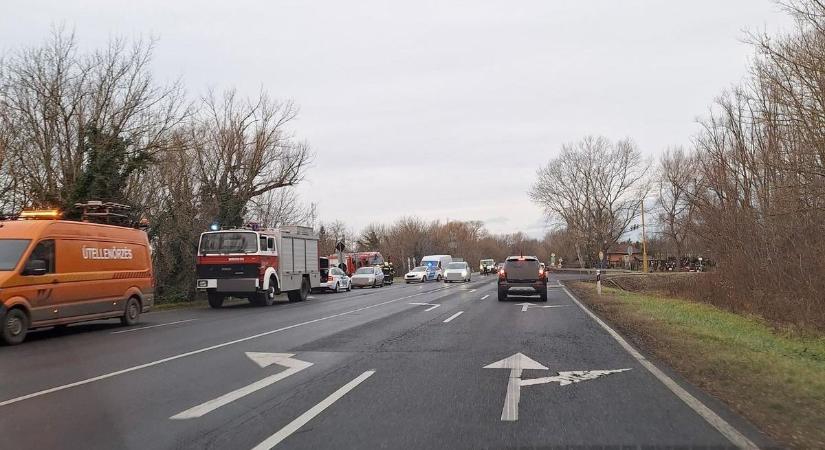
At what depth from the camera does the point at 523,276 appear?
2408cm

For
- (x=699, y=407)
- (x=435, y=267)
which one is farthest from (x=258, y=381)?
(x=435, y=267)

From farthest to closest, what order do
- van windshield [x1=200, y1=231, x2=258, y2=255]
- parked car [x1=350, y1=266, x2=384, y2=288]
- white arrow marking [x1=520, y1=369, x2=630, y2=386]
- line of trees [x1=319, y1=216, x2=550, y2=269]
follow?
line of trees [x1=319, y1=216, x2=550, y2=269]
parked car [x1=350, y1=266, x2=384, y2=288]
van windshield [x1=200, y1=231, x2=258, y2=255]
white arrow marking [x1=520, y1=369, x2=630, y2=386]

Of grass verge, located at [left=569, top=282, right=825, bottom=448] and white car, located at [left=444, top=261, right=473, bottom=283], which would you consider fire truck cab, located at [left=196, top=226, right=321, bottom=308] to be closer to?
grass verge, located at [left=569, top=282, right=825, bottom=448]

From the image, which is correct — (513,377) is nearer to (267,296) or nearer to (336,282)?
(267,296)

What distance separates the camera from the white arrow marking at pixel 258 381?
660cm

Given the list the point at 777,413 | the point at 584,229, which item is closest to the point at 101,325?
the point at 777,413

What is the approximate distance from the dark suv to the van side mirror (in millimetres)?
15882

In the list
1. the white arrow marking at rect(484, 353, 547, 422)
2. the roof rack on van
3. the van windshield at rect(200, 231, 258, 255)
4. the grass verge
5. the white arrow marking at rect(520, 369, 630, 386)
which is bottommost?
the grass verge

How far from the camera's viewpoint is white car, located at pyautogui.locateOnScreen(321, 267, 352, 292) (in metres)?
38.3

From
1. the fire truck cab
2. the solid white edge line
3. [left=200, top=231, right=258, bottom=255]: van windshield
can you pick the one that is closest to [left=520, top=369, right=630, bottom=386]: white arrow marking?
the solid white edge line

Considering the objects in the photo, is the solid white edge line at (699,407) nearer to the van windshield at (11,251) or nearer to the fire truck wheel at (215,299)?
the van windshield at (11,251)

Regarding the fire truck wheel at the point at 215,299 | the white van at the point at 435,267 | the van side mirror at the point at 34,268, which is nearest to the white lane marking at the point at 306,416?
the van side mirror at the point at 34,268

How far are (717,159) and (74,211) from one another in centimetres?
2522

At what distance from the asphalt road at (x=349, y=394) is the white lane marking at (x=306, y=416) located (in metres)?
0.03
